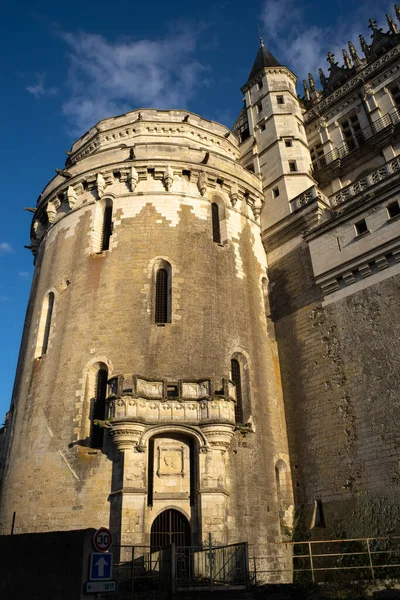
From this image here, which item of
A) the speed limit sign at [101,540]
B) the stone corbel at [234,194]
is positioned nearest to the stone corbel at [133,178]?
the stone corbel at [234,194]

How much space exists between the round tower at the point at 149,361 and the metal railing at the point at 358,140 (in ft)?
16.6

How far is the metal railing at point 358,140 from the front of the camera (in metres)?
25.4

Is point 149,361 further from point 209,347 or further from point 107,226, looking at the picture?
point 107,226

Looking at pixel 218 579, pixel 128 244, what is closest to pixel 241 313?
pixel 128 244

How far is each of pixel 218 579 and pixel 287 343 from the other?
10.3 m

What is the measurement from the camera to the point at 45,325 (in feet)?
69.4

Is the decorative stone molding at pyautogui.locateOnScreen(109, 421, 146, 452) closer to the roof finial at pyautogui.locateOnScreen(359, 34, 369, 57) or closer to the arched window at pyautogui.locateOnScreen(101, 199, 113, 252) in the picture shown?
the arched window at pyautogui.locateOnScreen(101, 199, 113, 252)

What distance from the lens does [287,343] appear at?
2109 cm

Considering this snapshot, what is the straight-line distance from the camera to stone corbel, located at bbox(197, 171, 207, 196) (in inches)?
893

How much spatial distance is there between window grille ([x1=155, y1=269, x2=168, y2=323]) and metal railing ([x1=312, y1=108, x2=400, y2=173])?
12284mm

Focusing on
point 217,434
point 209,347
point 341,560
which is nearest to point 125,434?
point 217,434

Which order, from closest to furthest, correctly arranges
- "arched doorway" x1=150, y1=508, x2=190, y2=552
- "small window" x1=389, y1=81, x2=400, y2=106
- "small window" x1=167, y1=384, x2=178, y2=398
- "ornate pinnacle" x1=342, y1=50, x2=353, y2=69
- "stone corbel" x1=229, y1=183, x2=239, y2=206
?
"arched doorway" x1=150, y1=508, x2=190, y2=552, "small window" x1=167, y1=384, x2=178, y2=398, "stone corbel" x1=229, y1=183, x2=239, y2=206, "small window" x1=389, y1=81, x2=400, y2=106, "ornate pinnacle" x1=342, y1=50, x2=353, y2=69

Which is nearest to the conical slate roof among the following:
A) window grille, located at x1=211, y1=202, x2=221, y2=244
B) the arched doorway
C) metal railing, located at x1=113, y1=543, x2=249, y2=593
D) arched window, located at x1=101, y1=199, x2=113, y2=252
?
window grille, located at x1=211, y1=202, x2=221, y2=244

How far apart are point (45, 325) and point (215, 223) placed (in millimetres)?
8980
